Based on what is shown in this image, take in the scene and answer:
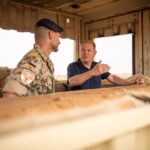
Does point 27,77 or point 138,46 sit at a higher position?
point 138,46

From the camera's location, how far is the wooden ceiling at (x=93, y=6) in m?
4.49

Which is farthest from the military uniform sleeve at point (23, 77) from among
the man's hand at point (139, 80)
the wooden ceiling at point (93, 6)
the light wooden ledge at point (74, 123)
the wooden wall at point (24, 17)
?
the wooden ceiling at point (93, 6)

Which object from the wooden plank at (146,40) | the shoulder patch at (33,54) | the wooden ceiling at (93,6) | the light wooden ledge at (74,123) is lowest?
the light wooden ledge at (74,123)

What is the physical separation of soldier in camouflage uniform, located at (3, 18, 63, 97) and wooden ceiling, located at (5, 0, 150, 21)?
272cm

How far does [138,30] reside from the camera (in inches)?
187

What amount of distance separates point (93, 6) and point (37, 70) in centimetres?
357

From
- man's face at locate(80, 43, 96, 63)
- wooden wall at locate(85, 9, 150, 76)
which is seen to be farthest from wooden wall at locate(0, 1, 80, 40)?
man's face at locate(80, 43, 96, 63)

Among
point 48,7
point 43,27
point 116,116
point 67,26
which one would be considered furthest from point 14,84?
point 67,26

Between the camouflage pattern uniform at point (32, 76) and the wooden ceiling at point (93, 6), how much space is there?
9.96 feet

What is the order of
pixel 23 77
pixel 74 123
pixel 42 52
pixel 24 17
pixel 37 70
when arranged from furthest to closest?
pixel 24 17 < pixel 42 52 < pixel 37 70 < pixel 23 77 < pixel 74 123

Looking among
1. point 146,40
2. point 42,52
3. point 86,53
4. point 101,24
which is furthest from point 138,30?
point 42,52

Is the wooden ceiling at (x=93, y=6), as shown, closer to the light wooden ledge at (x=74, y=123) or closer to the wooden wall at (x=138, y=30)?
→ the wooden wall at (x=138, y=30)

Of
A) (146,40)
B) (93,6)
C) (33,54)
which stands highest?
(93,6)

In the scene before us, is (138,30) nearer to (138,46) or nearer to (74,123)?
(138,46)
